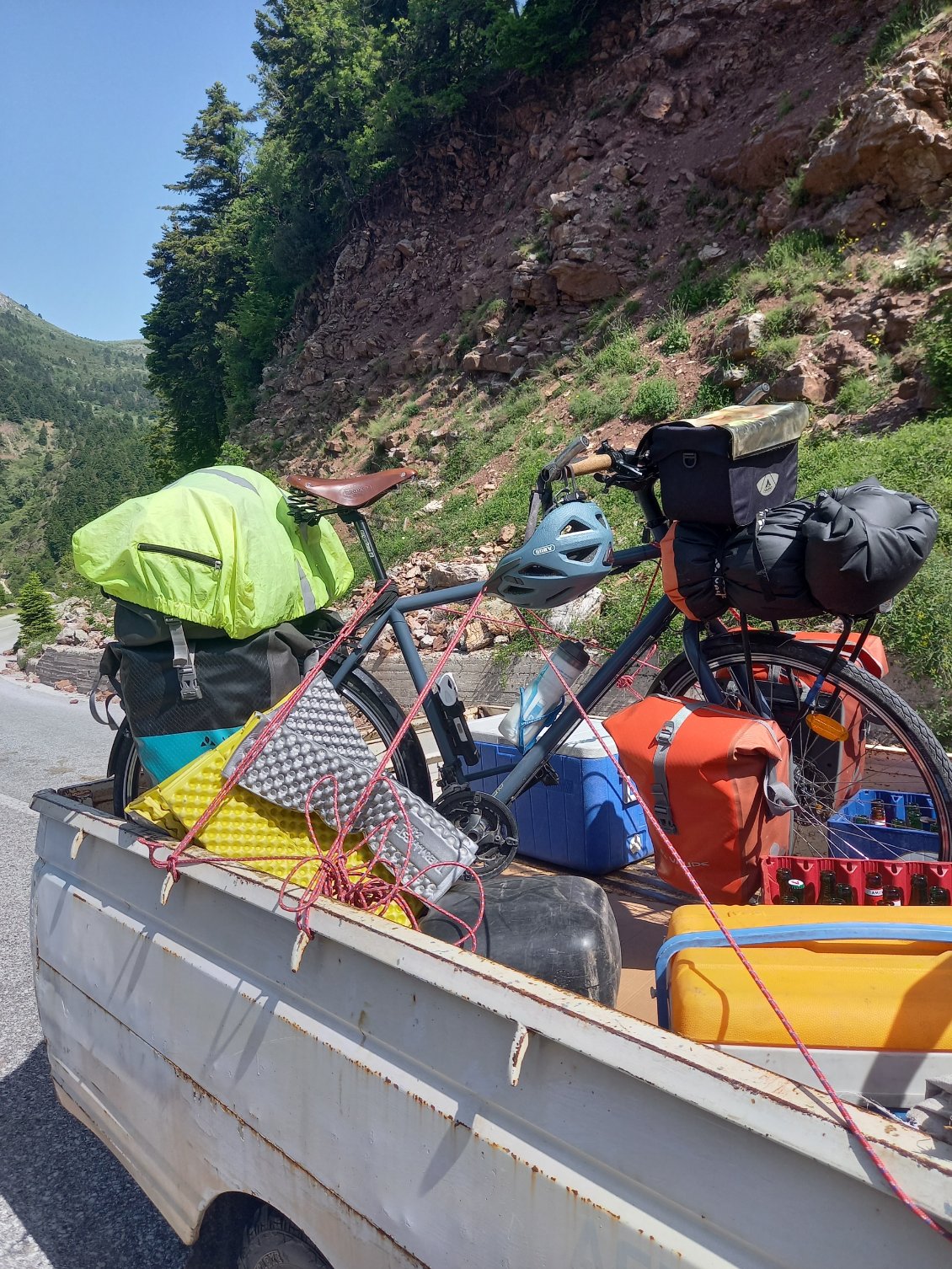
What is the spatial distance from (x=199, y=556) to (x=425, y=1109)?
1.83m

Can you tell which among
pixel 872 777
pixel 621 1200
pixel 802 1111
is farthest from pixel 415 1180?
pixel 872 777

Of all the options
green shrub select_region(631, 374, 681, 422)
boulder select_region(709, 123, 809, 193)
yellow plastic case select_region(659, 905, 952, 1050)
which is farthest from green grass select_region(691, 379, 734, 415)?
yellow plastic case select_region(659, 905, 952, 1050)

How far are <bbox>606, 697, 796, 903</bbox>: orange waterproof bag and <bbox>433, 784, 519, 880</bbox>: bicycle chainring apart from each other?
63 cm

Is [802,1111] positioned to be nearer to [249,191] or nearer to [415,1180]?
[415,1180]

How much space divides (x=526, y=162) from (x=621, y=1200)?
25.4m

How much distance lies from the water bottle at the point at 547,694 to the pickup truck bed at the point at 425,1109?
1416 millimetres

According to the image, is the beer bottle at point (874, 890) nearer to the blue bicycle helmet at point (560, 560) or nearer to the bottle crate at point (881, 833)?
the bottle crate at point (881, 833)

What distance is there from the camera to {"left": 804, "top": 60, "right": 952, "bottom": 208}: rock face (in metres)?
11.9

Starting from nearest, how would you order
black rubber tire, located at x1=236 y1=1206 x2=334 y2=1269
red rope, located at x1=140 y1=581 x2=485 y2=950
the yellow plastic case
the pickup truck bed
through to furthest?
the pickup truck bed
the yellow plastic case
black rubber tire, located at x1=236 y1=1206 x2=334 y2=1269
red rope, located at x1=140 y1=581 x2=485 y2=950

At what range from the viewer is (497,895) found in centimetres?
218

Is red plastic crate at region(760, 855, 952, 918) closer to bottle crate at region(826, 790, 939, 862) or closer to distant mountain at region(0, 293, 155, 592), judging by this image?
bottle crate at region(826, 790, 939, 862)

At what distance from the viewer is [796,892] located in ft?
6.83

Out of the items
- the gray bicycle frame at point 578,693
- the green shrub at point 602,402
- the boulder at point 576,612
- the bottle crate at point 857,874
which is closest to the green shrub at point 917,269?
the green shrub at point 602,402

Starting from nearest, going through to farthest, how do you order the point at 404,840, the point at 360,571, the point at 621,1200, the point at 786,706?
the point at 621,1200, the point at 404,840, the point at 786,706, the point at 360,571
